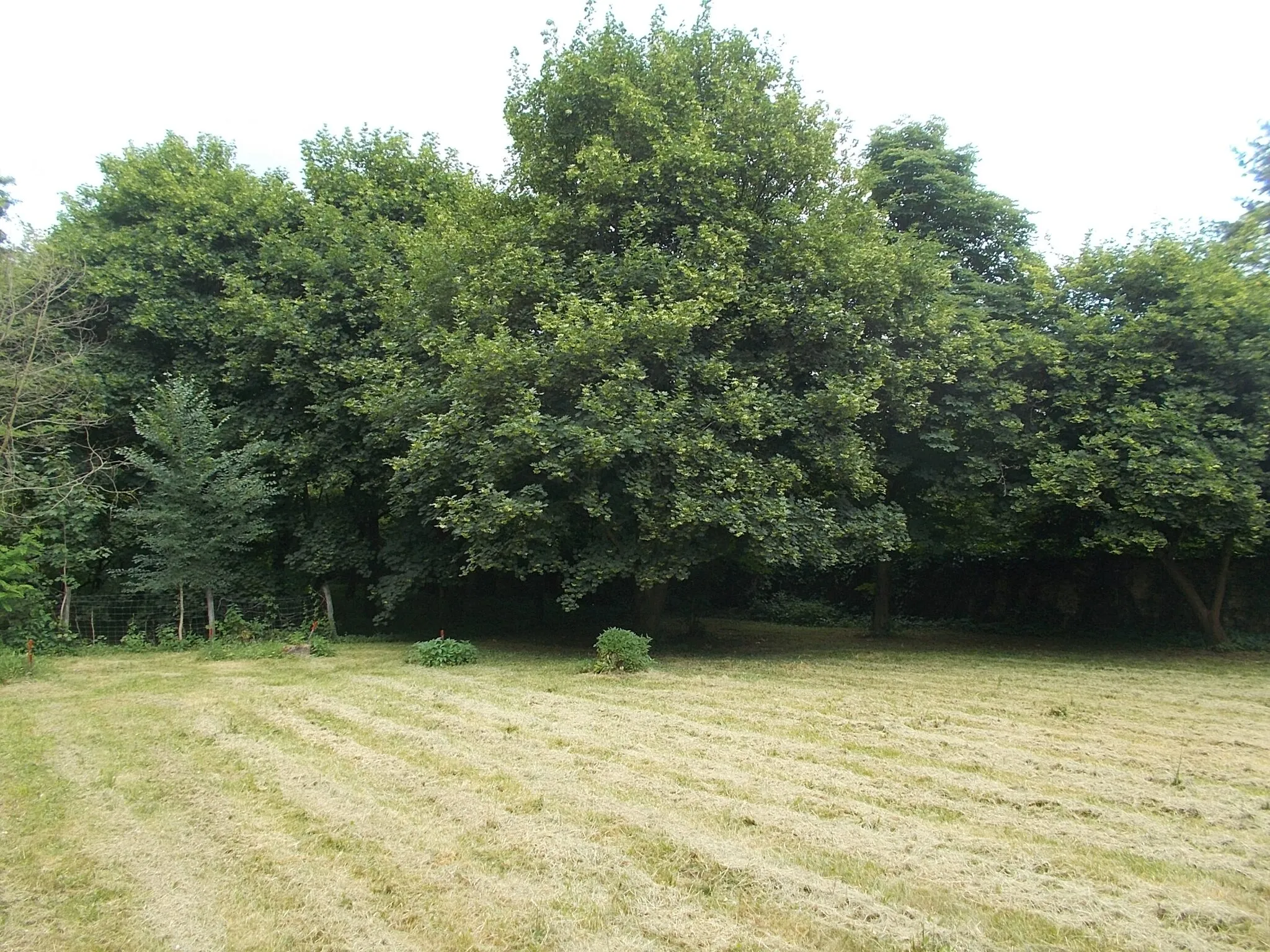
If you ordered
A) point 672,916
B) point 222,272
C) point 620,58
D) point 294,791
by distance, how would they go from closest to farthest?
1. point 672,916
2. point 294,791
3. point 620,58
4. point 222,272

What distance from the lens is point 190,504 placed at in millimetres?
13625

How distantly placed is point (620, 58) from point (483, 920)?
12251 mm

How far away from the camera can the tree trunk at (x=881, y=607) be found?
16.6 metres

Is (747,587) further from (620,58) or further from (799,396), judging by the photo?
(620,58)

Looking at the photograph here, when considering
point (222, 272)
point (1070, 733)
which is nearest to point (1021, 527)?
point (1070, 733)

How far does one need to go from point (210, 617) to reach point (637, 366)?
896 centimetres

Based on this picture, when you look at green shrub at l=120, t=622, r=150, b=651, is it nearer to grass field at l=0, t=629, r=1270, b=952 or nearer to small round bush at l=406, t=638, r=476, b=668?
small round bush at l=406, t=638, r=476, b=668

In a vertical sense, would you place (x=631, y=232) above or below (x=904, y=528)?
above

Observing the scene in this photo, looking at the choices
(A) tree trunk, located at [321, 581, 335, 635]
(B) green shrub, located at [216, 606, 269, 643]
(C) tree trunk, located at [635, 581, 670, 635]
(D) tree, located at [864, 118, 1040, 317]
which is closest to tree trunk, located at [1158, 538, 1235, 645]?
(D) tree, located at [864, 118, 1040, 317]

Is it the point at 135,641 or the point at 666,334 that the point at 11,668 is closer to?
the point at 135,641

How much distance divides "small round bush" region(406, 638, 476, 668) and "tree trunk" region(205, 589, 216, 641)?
415 cm

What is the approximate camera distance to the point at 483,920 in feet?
10.4

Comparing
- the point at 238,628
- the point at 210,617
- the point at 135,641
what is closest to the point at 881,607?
the point at 238,628

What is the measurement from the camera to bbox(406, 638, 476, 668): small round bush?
1166 centimetres
